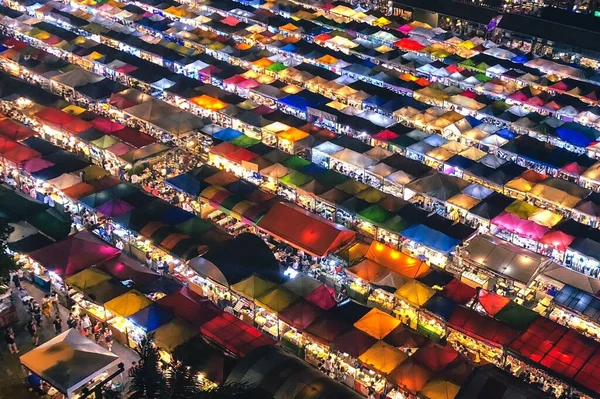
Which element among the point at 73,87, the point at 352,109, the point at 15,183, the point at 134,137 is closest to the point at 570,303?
the point at 352,109

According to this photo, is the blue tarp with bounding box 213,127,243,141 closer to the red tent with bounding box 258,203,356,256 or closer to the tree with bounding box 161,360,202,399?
the red tent with bounding box 258,203,356,256

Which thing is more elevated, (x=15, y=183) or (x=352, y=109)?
(x=352, y=109)

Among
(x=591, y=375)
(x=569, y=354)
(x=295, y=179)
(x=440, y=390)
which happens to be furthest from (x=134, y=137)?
(x=591, y=375)

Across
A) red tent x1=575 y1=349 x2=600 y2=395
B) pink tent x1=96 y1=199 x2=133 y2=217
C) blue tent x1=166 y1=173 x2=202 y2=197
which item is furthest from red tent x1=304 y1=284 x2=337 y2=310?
pink tent x1=96 y1=199 x2=133 y2=217

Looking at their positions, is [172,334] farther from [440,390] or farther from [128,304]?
[440,390]

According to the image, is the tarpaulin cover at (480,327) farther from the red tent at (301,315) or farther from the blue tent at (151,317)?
the blue tent at (151,317)

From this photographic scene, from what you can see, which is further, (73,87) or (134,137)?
(73,87)

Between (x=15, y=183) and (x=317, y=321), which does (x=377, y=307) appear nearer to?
(x=317, y=321)
